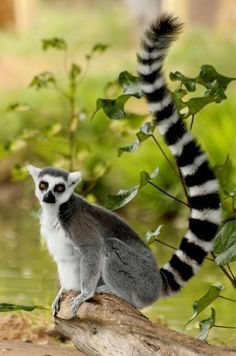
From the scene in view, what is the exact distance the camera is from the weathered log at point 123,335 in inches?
157

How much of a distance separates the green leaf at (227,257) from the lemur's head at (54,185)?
2.11 ft

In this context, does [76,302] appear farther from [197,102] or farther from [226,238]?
[197,102]

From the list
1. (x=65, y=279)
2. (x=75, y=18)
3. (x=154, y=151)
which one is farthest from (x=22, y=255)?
(x=75, y=18)

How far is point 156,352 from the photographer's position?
13.2 ft

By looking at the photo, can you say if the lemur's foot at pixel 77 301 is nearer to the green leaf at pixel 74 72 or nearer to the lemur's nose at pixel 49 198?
the lemur's nose at pixel 49 198

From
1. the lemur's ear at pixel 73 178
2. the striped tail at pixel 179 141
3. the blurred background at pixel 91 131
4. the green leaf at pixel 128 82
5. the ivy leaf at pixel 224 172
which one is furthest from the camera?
the blurred background at pixel 91 131

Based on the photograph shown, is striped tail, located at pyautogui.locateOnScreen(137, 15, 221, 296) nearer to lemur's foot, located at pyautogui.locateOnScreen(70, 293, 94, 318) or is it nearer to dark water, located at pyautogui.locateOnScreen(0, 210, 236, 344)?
lemur's foot, located at pyautogui.locateOnScreen(70, 293, 94, 318)

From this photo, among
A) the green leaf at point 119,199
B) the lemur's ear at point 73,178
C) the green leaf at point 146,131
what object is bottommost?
the green leaf at point 119,199

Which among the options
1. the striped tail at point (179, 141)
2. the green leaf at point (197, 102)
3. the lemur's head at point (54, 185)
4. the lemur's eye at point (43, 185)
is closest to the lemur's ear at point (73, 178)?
the lemur's head at point (54, 185)

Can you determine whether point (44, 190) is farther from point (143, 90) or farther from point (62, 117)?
point (62, 117)

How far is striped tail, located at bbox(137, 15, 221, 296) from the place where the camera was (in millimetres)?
3943

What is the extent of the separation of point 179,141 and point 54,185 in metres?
0.51

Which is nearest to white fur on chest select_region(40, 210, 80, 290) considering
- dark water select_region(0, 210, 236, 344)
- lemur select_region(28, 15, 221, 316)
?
lemur select_region(28, 15, 221, 316)

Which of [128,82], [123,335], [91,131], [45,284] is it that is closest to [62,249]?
[123,335]
